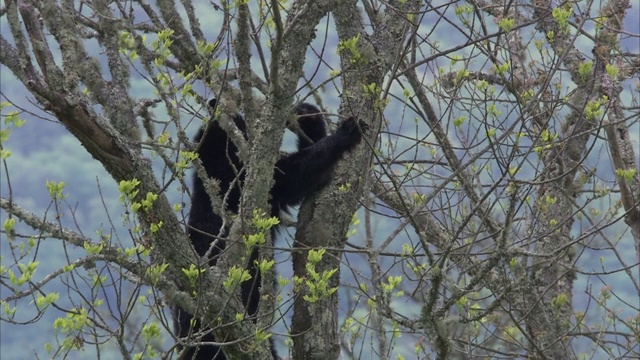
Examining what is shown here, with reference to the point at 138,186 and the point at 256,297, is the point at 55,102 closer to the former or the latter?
the point at 138,186

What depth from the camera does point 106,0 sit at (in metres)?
5.69

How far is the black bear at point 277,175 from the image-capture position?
5535 millimetres

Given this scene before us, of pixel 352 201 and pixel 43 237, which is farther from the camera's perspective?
pixel 352 201

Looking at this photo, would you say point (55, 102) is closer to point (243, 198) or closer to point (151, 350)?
point (243, 198)

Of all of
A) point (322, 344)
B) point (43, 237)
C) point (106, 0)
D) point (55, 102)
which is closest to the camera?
point (55, 102)

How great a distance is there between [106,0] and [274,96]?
2064 mm

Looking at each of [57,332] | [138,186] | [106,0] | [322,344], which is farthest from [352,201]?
[106,0]

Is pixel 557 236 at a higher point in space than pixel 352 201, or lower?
higher

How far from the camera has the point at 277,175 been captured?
6199mm

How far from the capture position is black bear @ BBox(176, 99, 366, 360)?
5.54 meters

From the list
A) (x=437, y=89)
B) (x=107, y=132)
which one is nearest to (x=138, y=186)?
(x=107, y=132)

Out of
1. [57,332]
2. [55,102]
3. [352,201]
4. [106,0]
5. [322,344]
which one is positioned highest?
[106,0]

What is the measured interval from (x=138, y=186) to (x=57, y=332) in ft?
2.74

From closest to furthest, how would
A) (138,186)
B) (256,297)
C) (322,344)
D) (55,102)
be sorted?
(55,102)
(138,186)
(322,344)
(256,297)
